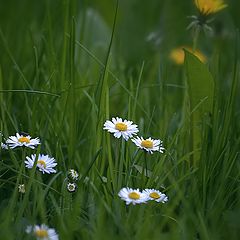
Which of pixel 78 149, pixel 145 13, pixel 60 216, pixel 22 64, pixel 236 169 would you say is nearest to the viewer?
pixel 60 216

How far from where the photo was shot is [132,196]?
57.1 inches

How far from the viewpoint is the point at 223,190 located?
1.59 m

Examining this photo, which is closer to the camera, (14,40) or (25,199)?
(25,199)

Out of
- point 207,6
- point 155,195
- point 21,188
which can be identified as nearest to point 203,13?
point 207,6

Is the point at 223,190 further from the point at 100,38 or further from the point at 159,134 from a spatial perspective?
the point at 100,38

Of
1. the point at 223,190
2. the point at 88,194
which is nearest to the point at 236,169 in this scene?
the point at 223,190

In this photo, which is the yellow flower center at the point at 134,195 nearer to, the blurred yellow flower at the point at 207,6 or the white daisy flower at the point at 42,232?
the white daisy flower at the point at 42,232

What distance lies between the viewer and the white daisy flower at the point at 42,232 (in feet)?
4.30

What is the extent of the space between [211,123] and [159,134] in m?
0.18

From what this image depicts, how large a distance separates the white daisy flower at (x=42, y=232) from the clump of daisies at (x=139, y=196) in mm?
197

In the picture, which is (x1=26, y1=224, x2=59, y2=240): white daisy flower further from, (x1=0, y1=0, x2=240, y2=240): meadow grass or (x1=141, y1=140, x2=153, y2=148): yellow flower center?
(x1=141, y1=140, x2=153, y2=148): yellow flower center

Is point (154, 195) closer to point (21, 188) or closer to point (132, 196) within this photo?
point (132, 196)

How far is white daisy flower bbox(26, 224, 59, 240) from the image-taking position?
4.30 feet

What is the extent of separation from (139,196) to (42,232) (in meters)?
0.27
